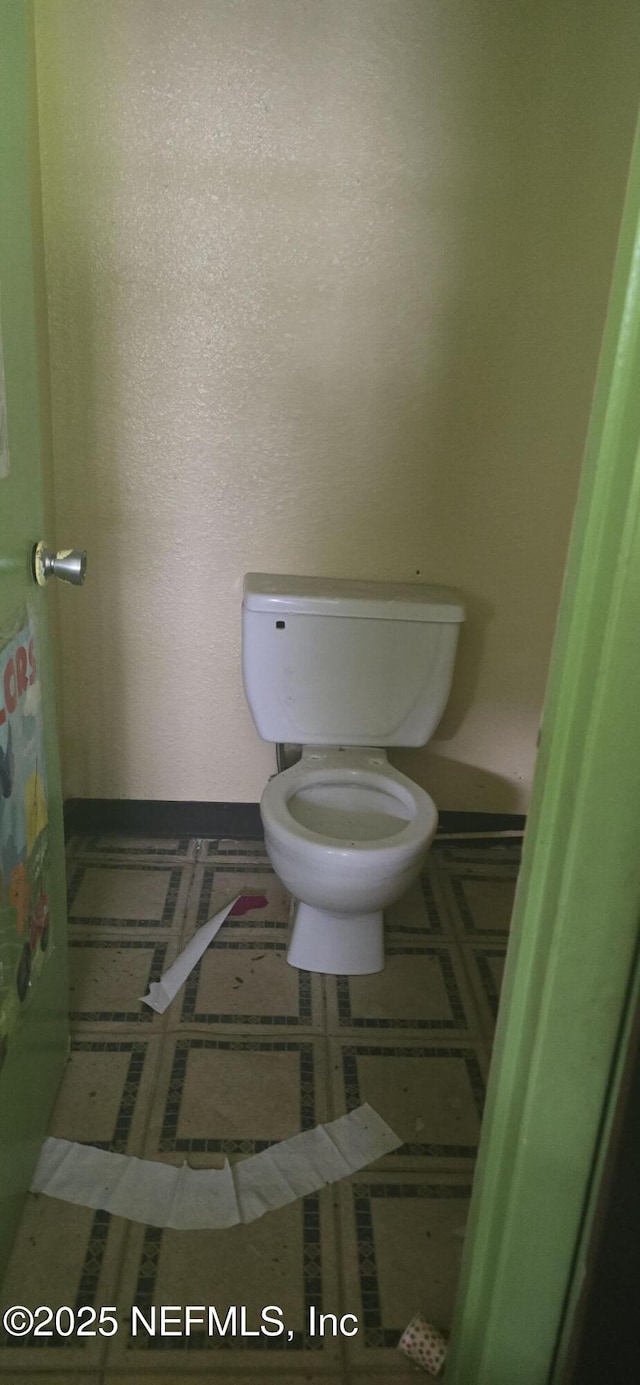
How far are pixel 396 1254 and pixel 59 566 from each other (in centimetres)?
109

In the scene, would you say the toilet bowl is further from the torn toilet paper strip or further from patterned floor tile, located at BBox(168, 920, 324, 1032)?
the torn toilet paper strip

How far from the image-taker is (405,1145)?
1.51 m

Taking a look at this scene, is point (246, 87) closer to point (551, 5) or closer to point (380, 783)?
point (551, 5)

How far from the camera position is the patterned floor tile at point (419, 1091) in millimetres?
1513

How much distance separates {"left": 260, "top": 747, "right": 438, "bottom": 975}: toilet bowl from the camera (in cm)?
170

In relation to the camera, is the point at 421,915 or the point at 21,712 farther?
Answer: the point at 421,915

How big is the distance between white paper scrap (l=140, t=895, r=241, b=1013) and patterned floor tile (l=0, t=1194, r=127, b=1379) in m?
0.44

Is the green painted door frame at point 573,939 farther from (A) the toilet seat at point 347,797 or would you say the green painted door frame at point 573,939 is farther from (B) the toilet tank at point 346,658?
(B) the toilet tank at point 346,658

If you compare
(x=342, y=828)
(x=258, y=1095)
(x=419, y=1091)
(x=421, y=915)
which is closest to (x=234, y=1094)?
(x=258, y=1095)

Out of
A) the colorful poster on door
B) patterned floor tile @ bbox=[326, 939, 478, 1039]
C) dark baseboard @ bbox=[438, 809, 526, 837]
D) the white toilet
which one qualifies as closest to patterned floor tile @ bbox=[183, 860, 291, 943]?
the white toilet

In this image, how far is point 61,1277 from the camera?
4.15 feet

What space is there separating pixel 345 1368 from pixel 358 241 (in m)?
1.90

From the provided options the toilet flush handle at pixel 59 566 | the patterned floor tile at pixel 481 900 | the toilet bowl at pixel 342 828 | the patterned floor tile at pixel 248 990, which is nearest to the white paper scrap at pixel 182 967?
the patterned floor tile at pixel 248 990

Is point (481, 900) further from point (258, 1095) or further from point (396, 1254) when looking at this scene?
point (396, 1254)
